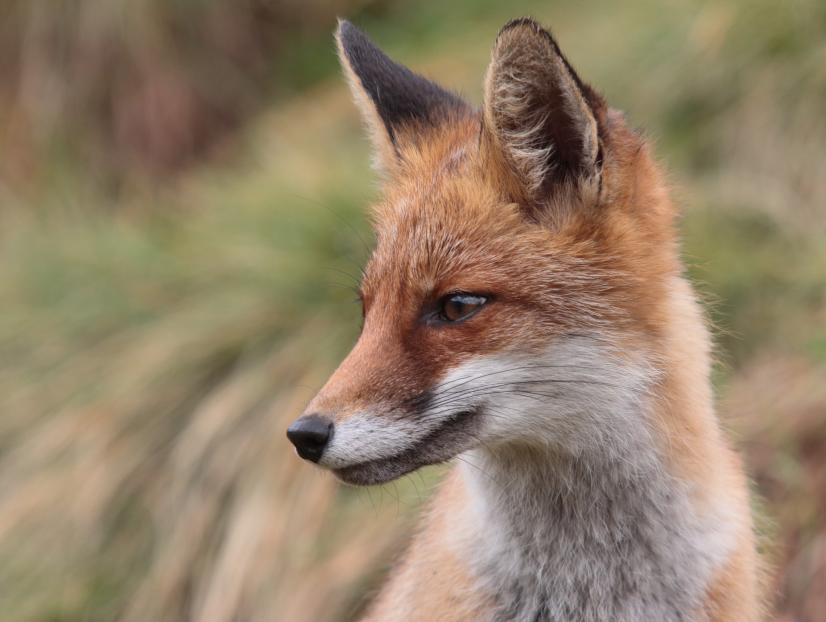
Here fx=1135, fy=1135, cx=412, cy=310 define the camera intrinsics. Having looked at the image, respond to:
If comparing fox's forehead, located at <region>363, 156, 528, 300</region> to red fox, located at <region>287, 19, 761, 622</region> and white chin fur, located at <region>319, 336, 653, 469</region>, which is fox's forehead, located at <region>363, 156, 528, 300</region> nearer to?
red fox, located at <region>287, 19, 761, 622</region>

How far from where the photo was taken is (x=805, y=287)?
7145 millimetres

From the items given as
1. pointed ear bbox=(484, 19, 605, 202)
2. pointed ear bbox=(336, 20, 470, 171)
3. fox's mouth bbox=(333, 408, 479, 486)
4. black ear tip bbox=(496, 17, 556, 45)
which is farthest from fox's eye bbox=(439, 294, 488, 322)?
pointed ear bbox=(336, 20, 470, 171)

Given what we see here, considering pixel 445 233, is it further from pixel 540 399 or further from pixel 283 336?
pixel 283 336

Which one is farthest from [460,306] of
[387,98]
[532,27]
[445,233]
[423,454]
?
[387,98]

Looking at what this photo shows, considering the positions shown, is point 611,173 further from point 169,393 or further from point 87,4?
point 87,4

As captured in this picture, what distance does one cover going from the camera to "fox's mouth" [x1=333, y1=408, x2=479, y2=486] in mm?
3523

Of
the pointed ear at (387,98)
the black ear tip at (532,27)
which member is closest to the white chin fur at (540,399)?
the black ear tip at (532,27)

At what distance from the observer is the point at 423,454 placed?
3.59m

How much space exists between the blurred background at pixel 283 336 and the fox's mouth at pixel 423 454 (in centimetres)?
156

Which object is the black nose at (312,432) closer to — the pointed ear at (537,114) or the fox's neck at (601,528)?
the fox's neck at (601,528)

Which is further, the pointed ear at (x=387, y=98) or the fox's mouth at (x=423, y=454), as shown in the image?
the pointed ear at (x=387, y=98)

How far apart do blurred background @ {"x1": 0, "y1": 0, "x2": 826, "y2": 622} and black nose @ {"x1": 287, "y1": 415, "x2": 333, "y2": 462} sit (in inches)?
72.0

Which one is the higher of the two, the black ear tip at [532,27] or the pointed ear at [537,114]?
the black ear tip at [532,27]

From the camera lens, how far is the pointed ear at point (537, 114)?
361 cm
